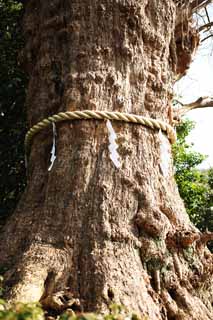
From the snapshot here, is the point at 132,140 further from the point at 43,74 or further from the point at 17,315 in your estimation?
the point at 17,315

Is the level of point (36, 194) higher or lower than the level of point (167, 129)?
lower

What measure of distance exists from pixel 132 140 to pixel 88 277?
1.10 meters

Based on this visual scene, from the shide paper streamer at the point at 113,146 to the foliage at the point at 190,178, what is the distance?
5930 millimetres

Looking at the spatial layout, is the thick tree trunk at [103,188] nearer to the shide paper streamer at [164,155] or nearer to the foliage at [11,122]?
the shide paper streamer at [164,155]

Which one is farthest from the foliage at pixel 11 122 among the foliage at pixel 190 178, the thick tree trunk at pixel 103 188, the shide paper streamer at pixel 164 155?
the foliage at pixel 190 178

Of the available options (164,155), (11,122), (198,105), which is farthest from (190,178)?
(164,155)

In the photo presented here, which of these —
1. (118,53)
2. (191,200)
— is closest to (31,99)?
(118,53)

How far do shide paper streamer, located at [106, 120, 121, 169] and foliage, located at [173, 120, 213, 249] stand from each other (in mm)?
5930

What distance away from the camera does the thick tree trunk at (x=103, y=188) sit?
2910 millimetres

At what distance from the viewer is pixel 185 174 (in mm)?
9867

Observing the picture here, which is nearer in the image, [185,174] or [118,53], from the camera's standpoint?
[118,53]

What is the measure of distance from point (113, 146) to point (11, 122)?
263 cm

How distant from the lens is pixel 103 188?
3.23 m

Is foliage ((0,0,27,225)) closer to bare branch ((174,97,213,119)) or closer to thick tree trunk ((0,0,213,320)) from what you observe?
thick tree trunk ((0,0,213,320))
